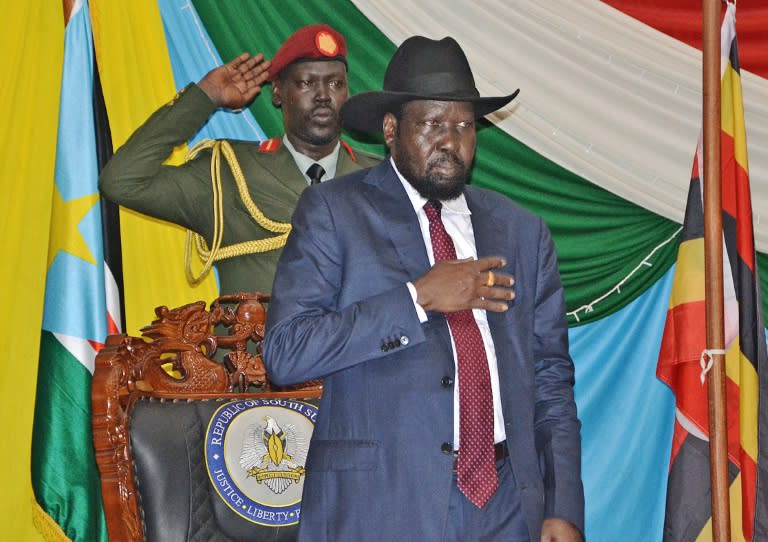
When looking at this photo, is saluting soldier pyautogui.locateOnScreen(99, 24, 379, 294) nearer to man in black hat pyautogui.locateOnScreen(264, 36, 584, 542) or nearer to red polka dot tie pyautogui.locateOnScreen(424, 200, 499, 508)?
man in black hat pyautogui.locateOnScreen(264, 36, 584, 542)

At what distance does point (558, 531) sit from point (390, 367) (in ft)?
1.53

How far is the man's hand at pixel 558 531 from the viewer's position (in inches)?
89.7

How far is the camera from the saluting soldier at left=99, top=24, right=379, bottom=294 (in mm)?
3389

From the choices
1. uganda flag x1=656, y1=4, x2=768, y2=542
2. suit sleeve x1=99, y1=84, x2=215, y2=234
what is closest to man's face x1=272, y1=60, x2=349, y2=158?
suit sleeve x1=99, y1=84, x2=215, y2=234

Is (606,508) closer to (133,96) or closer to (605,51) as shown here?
(605,51)

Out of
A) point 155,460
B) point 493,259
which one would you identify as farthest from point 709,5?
point 155,460

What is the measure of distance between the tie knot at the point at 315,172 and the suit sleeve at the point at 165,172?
304 millimetres

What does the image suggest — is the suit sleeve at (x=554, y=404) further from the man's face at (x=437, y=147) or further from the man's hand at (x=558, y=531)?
the man's face at (x=437, y=147)

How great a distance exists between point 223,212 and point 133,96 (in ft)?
1.82

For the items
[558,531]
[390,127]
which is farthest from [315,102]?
[558,531]

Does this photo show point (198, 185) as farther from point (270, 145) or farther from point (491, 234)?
point (491, 234)

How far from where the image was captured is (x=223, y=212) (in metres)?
3.44

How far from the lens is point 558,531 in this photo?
2.28m

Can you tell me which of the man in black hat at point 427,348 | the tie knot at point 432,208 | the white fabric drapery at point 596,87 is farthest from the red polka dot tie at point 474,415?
the white fabric drapery at point 596,87
